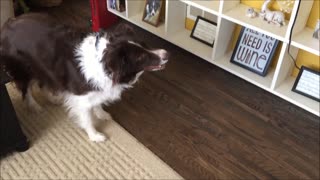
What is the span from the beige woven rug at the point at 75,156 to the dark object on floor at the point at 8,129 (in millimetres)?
66

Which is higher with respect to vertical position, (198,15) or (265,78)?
(198,15)

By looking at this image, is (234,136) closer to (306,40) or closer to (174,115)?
(174,115)

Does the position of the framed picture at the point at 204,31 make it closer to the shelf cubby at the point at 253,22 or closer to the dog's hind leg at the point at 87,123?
the shelf cubby at the point at 253,22

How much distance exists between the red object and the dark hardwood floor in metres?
0.69

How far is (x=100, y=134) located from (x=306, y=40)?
1181mm

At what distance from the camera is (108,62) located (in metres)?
1.36

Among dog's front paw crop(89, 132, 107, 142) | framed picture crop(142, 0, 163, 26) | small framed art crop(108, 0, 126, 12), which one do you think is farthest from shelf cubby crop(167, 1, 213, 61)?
dog's front paw crop(89, 132, 107, 142)

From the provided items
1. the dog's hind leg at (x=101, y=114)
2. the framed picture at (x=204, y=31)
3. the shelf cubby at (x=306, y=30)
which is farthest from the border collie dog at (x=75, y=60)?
the framed picture at (x=204, y=31)

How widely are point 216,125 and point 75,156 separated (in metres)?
0.76

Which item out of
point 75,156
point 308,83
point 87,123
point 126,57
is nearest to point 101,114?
point 87,123

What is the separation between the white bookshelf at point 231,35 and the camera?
1.79m

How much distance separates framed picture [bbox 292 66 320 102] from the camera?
6.23 feet

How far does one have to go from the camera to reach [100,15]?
2576 mm

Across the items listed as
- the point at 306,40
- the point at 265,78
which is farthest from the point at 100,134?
the point at 306,40
